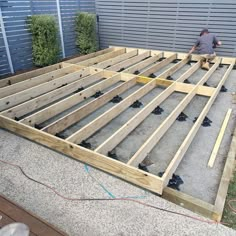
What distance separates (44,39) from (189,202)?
5.67m

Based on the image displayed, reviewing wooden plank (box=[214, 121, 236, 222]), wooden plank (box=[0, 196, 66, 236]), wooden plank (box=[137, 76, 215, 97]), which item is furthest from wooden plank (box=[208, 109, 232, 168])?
wooden plank (box=[0, 196, 66, 236])

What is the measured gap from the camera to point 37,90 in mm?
4598

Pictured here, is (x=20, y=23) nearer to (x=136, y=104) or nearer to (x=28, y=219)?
(x=136, y=104)

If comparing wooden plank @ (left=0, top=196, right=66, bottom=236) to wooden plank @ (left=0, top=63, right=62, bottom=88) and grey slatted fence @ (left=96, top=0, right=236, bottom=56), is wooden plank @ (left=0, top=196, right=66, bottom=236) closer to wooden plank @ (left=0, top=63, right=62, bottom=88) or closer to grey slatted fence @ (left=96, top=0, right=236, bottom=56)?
wooden plank @ (left=0, top=63, right=62, bottom=88)

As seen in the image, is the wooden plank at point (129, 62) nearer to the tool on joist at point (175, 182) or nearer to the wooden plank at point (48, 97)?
the wooden plank at point (48, 97)

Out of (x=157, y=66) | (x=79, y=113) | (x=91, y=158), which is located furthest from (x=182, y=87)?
(x=91, y=158)

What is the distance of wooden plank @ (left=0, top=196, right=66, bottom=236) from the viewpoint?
5.79 ft

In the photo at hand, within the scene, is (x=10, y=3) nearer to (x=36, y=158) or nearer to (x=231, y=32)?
(x=36, y=158)

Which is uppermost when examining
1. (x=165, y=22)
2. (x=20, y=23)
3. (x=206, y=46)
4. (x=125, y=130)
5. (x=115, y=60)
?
(x=20, y=23)

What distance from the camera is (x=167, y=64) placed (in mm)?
6441

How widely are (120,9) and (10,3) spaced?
3.74m

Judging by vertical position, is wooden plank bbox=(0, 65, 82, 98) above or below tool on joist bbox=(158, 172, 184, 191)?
above

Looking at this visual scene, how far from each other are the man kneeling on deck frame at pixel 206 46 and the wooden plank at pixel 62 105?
107 inches

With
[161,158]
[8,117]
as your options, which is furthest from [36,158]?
[161,158]
